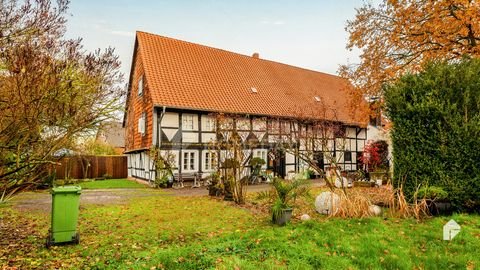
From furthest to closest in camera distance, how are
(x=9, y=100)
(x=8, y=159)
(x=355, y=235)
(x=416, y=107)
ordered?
(x=416, y=107) < (x=355, y=235) < (x=8, y=159) < (x=9, y=100)

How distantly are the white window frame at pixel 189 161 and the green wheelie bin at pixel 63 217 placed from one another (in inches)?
423

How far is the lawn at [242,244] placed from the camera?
183 inches

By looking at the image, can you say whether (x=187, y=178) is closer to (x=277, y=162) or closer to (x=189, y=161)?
(x=189, y=161)

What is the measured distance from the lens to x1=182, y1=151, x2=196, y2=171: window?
16.7m

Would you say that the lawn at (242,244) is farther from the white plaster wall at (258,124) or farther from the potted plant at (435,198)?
the white plaster wall at (258,124)

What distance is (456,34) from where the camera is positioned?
1074cm

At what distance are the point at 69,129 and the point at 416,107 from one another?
784cm

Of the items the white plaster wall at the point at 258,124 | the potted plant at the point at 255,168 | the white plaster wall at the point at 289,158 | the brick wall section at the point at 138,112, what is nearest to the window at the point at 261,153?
the potted plant at the point at 255,168

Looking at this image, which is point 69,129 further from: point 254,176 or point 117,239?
point 254,176

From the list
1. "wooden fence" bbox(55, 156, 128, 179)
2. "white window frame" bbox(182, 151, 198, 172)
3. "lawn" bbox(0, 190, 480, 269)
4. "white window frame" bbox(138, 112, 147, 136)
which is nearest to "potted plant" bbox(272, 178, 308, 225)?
"lawn" bbox(0, 190, 480, 269)

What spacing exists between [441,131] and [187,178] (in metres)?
11.9

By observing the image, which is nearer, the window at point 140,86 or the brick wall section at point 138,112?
the brick wall section at point 138,112

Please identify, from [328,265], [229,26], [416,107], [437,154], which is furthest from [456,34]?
[328,265]

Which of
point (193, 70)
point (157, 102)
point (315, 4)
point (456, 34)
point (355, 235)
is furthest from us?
point (193, 70)
